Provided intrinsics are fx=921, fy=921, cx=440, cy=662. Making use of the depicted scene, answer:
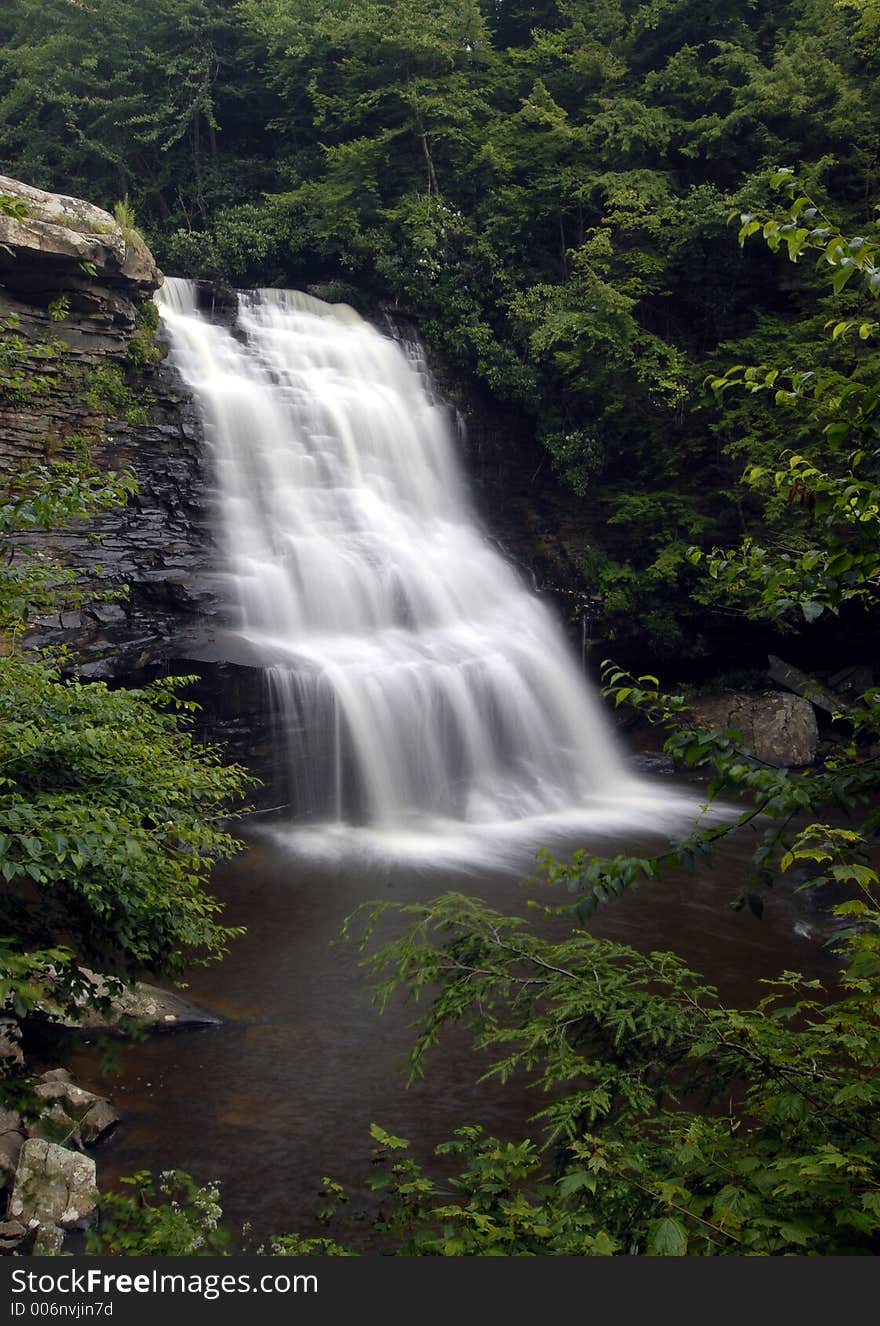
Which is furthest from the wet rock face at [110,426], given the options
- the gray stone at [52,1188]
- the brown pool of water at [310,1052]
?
the gray stone at [52,1188]

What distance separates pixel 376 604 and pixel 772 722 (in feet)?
25.5

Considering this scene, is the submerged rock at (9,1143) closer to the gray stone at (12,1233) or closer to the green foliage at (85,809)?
the gray stone at (12,1233)

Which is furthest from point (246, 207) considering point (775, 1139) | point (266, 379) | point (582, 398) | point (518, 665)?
point (775, 1139)

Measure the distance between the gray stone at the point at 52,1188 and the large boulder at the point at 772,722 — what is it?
13.4 meters

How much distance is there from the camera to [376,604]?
15492 millimetres

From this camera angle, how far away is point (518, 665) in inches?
635

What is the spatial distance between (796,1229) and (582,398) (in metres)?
18.5

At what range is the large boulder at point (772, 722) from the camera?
55.4 ft

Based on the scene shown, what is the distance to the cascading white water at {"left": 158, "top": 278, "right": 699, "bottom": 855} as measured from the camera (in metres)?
13.5

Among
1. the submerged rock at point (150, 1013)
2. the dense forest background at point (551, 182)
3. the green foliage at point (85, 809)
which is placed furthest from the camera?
the dense forest background at point (551, 182)

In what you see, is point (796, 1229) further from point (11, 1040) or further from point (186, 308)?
point (186, 308)

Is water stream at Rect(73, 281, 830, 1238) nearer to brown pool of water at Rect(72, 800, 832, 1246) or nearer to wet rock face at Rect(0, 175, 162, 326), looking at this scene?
brown pool of water at Rect(72, 800, 832, 1246)

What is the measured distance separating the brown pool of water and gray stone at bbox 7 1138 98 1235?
1.37 ft

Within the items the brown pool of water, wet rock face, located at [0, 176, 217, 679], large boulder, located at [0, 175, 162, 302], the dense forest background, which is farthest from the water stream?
the dense forest background
